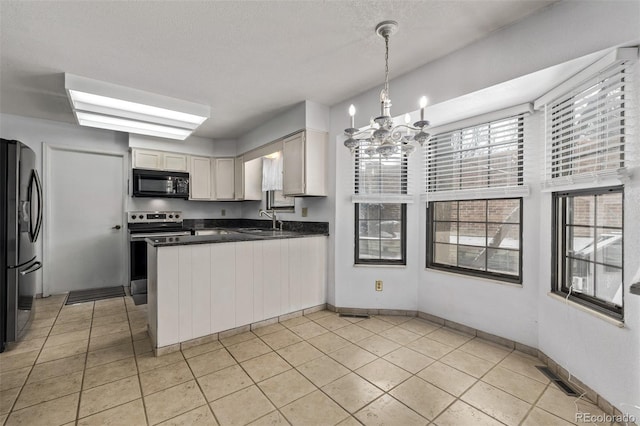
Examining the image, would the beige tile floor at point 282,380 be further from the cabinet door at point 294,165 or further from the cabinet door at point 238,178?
the cabinet door at point 238,178

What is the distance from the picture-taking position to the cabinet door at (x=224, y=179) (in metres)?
5.05

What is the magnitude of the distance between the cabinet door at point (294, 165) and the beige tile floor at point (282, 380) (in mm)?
1612

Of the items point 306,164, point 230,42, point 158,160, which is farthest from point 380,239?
point 158,160

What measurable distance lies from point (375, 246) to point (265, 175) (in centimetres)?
224

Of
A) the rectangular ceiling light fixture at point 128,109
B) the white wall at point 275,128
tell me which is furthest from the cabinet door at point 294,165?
the rectangular ceiling light fixture at point 128,109

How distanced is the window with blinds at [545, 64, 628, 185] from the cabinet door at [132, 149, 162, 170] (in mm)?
4974

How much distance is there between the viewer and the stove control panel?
4504mm

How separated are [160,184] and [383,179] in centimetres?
350

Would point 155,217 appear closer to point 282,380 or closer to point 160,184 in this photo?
point 160,184

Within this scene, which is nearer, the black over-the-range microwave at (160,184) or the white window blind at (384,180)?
the white window blind at (384,180)

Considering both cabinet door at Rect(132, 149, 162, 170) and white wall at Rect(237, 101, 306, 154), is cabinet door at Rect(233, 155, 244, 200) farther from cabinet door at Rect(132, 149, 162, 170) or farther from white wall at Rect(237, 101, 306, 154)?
cabinet door at Rect(132, 149, 162, 170)

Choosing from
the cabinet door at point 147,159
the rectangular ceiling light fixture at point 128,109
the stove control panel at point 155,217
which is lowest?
the stove control panel at point 155,217

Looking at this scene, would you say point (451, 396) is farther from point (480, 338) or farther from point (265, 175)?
point (265, 175)

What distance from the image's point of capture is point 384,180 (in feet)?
10.9
